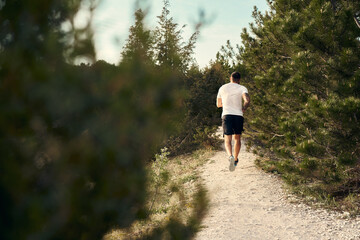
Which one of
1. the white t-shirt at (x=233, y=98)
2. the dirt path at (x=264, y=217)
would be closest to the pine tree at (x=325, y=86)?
the dirt path at (x=264, y=217)

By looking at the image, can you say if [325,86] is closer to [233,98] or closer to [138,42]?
[233,98]

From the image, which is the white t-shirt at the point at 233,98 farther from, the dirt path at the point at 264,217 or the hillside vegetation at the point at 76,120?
the hillside vegetation at the point at 76,120

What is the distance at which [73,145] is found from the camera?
4.43 ft

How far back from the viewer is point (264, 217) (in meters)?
4.99

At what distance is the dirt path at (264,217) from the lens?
4.36 metres

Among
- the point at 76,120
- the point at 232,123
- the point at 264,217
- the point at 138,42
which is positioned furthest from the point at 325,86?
the point at 76,120

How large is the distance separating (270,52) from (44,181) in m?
6.35

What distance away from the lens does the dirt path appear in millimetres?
4355

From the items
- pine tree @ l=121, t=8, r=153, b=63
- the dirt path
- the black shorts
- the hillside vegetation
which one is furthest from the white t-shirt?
pine tree @ l=121, t=8, r=153, b=63

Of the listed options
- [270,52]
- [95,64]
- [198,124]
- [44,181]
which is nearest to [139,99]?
[95,64]

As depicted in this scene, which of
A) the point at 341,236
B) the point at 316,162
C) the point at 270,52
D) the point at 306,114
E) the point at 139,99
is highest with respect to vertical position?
the point at 270,52

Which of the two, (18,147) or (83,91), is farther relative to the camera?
(83,91)

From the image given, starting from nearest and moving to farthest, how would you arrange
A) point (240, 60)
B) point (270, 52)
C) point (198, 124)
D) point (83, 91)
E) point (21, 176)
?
point (21, 176) → point (83, 91) → point (270, 52) → point (240, 60) → point (198, 124)

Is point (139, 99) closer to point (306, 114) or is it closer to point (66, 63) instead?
point (66, 63)
